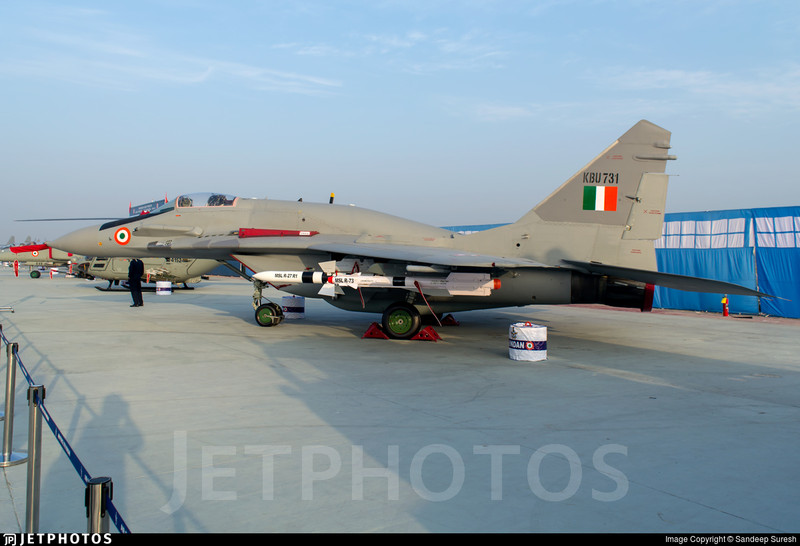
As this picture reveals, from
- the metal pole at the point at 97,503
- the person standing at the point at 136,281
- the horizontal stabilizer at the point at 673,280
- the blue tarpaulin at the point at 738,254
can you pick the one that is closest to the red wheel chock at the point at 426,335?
the horizontal stabilizer at the point at 673,280

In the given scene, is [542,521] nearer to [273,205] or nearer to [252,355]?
[252,355]

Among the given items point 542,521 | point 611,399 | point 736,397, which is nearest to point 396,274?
point 611,399

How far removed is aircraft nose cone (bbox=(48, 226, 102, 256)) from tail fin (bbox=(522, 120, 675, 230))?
11.3 meters

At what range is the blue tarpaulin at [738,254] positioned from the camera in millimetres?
17219

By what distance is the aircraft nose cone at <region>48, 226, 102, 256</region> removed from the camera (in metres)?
13.7

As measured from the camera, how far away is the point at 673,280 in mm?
9109

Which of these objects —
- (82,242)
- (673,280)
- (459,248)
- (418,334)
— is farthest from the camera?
(82,242)

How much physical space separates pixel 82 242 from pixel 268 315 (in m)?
5.45

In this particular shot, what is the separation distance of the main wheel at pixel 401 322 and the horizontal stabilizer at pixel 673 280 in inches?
134

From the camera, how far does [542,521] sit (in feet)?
10.9

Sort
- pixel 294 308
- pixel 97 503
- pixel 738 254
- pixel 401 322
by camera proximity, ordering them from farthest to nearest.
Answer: pixel 738 254 → pixel 294 308 → pixel 401 322 → pixel 97 503

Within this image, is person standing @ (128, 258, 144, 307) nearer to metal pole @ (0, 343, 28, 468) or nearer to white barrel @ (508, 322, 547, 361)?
white barrel @ (508, 322, 547, 361)

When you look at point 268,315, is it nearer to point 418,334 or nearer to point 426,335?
point 418,334

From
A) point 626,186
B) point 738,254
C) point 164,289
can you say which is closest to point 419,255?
point 626,186
